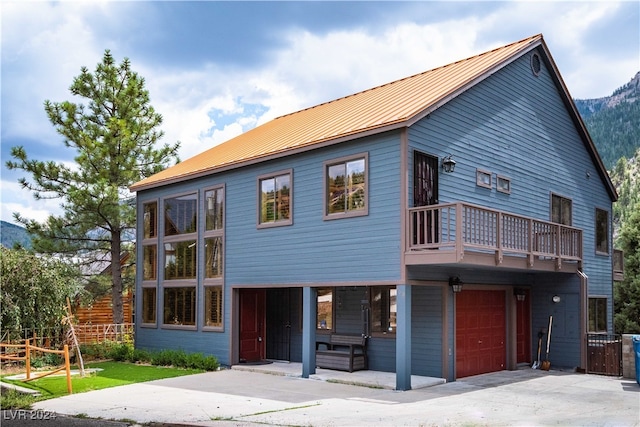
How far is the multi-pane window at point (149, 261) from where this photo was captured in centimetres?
2147

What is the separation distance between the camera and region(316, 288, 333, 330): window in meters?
17.7

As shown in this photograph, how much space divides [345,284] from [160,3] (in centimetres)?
755

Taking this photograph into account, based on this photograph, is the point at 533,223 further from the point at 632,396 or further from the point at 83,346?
the point at 83,346

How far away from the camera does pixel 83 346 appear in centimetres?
2198

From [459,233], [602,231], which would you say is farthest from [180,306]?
[602,231]

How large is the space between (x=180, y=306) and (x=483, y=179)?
9624 millimetres

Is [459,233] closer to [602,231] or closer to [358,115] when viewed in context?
[358,115]

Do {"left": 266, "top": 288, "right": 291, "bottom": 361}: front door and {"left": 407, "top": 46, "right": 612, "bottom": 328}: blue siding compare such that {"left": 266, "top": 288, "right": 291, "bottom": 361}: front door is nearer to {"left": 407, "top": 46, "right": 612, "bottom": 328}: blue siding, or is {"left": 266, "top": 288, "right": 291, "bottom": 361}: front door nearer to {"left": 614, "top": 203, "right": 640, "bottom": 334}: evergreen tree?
{"left": 407, "top": 46, "right": 612, "bottom": 328}: blue siding

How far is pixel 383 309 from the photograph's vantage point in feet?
53.8

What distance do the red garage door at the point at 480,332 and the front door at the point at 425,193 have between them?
264 cm

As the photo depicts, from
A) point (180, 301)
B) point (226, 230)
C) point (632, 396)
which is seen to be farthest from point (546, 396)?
point (180, 301)

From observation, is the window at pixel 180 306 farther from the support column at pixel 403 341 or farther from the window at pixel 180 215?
the support column at pixel 403 341

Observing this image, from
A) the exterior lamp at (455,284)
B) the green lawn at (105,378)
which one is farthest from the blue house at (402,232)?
the green lawn at (105,378)

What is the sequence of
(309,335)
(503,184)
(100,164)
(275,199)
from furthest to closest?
(100,164), (503,184), (275,199), (309,335)
